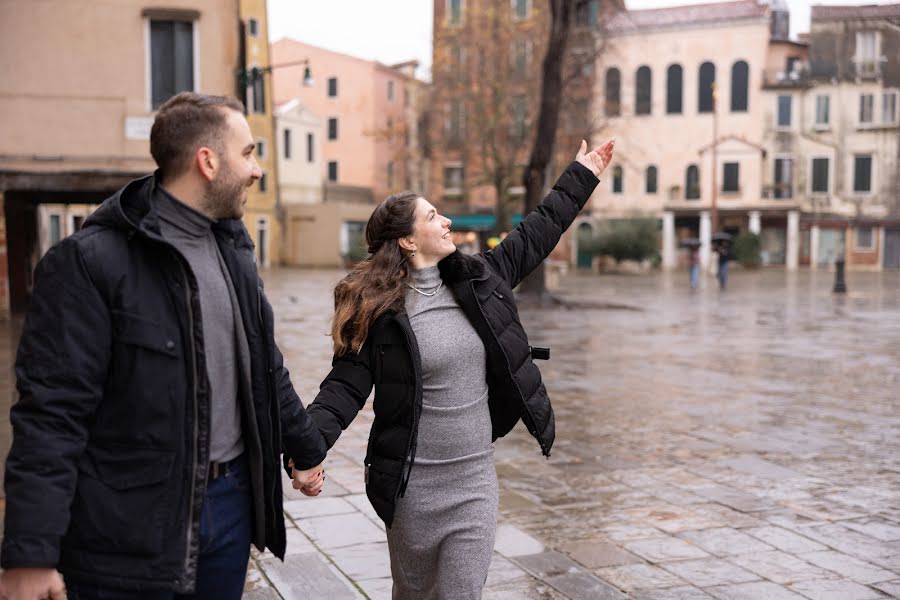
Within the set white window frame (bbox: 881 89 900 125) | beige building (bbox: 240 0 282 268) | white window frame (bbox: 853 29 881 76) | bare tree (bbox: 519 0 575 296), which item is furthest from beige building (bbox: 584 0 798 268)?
bare tree (bbox: 519 0 575 296)

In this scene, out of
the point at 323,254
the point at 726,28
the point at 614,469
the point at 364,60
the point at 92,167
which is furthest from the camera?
the point at 364,60

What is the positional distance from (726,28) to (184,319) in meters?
48.2

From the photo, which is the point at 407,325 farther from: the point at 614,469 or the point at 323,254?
the point at 323,254

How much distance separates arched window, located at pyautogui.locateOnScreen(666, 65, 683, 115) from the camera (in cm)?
4806

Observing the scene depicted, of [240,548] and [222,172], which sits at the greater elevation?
[222,172]

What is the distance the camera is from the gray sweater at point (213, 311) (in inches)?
95.3

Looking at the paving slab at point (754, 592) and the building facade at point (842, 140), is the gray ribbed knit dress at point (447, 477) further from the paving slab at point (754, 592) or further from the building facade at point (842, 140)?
the building facade at point (842, 140)

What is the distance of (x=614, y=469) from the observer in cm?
680

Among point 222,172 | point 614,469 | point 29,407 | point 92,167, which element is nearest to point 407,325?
point 222,172

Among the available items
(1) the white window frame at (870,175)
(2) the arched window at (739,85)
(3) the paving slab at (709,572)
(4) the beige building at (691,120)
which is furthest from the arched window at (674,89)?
(3) the paving slab at (709,572)

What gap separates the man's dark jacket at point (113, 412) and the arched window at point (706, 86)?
157ft

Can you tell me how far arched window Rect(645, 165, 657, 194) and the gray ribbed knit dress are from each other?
155ft

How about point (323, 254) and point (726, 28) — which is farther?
point (323, 254)

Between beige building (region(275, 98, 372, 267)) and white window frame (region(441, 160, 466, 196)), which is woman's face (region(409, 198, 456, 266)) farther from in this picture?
white window frame (region(441, 160, 466, 196))
